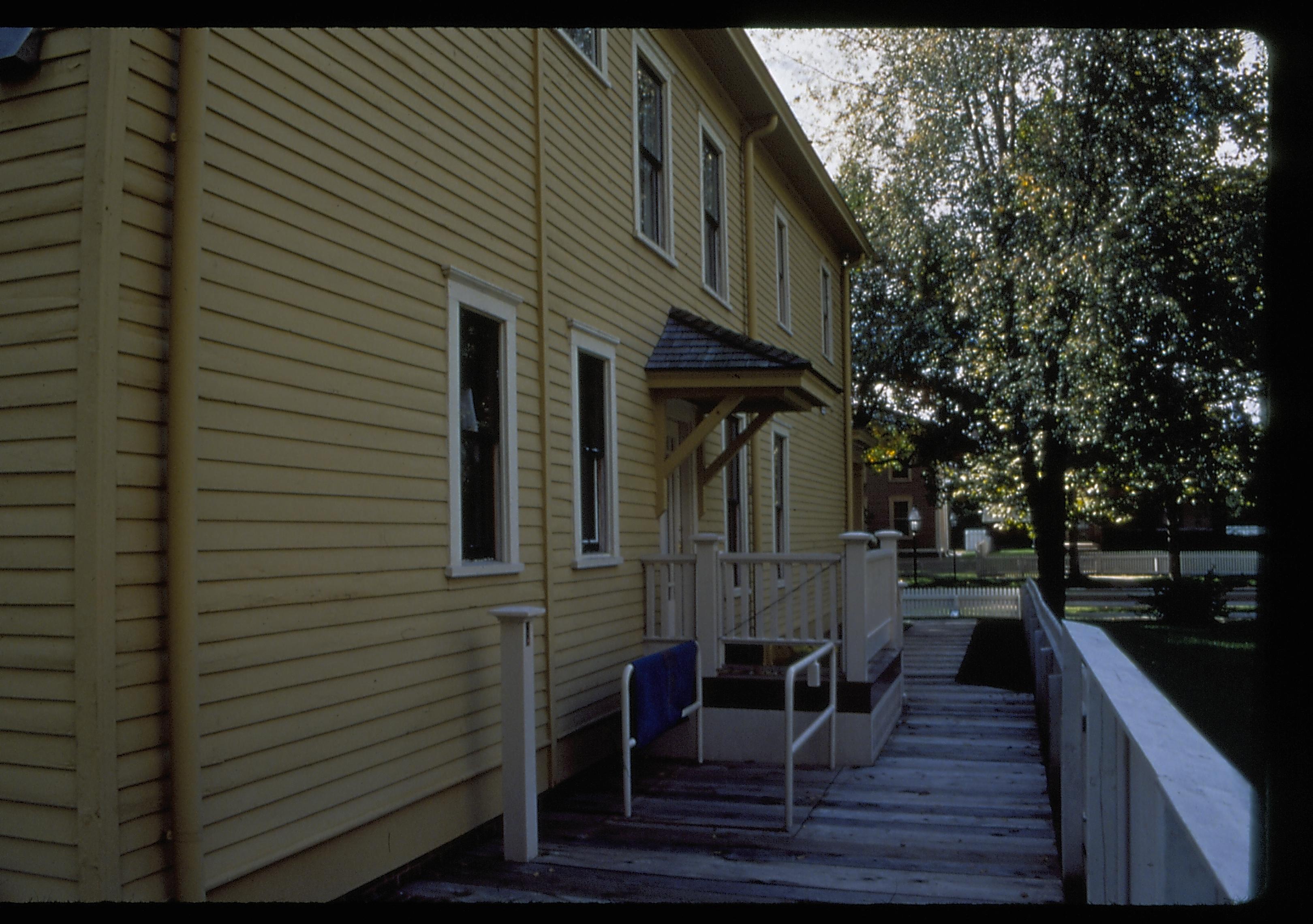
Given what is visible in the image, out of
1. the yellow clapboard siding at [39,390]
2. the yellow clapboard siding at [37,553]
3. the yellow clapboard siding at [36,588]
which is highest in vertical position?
the yellow clapboard siding at [39,390]

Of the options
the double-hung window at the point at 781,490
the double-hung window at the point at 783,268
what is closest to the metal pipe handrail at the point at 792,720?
the double-hung window at the point at 781,490

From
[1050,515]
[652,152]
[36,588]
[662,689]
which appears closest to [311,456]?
[36,588]

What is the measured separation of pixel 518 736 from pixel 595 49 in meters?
5.51

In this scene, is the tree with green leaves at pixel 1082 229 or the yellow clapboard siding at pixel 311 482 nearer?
the yellow clapboard siding at pixel 311 482

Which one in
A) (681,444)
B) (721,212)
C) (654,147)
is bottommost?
(681,444)

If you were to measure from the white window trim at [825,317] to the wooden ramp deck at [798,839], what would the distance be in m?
9.40

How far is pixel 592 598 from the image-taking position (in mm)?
7629

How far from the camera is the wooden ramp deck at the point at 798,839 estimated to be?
197 inches

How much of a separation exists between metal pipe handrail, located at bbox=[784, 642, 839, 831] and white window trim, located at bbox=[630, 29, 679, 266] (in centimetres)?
387

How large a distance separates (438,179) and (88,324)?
258 centimetres

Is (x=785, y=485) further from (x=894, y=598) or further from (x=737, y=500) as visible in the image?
(x=894, y=598)

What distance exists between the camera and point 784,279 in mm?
14242

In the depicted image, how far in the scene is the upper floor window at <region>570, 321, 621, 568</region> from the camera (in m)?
7.86

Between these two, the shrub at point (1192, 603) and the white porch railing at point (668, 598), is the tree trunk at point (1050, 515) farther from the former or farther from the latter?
the white porch railing at point (668, 598)
